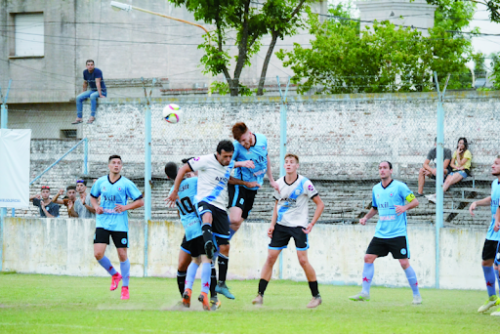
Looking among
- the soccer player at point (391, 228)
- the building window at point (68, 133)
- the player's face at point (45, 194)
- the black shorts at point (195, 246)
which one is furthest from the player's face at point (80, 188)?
the building window at point (68, 133)

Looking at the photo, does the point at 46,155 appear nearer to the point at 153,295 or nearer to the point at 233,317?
the point at 153,295

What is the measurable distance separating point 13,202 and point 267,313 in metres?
9.54

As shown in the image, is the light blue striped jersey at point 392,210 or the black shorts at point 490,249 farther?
the light blue striped jersey at point 392,210

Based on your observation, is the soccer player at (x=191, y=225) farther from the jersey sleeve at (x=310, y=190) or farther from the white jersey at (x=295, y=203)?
the jersey sleeve at (x=310, y=190)

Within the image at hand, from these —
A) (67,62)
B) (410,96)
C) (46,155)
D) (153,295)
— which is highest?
(67,62)

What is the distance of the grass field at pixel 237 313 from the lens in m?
8.08

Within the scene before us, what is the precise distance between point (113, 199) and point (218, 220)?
93.4 inches

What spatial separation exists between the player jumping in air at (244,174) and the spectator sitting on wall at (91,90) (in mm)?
12019

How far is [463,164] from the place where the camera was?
16.5 meters

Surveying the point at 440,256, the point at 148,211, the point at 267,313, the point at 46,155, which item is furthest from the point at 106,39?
the point at 267,313

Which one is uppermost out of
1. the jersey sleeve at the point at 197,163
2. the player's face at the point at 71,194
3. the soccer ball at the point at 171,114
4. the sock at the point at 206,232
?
the soccer ball at the point at 171,114

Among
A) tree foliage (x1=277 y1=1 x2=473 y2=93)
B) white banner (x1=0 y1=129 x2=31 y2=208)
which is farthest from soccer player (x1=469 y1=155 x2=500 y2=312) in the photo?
tree foliage (x1=277 y1=1 x2=473 y2=93)

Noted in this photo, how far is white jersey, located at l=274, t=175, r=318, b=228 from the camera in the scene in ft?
34.9

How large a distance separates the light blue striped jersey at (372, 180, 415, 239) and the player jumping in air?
196cm
